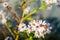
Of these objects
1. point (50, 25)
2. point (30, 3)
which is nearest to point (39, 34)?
point (50, 25)

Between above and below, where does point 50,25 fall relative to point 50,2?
below

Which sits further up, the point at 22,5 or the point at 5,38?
the point at 22,5

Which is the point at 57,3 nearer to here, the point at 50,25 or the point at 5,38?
the point at 50,25

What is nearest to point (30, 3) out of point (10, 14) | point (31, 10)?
point (31, 10)

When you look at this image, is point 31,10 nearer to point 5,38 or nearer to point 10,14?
point 10,14

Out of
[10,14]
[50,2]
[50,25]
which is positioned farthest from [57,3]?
[10,14]

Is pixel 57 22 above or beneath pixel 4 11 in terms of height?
beneath

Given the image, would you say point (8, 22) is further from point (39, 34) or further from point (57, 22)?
point (57, 22)
